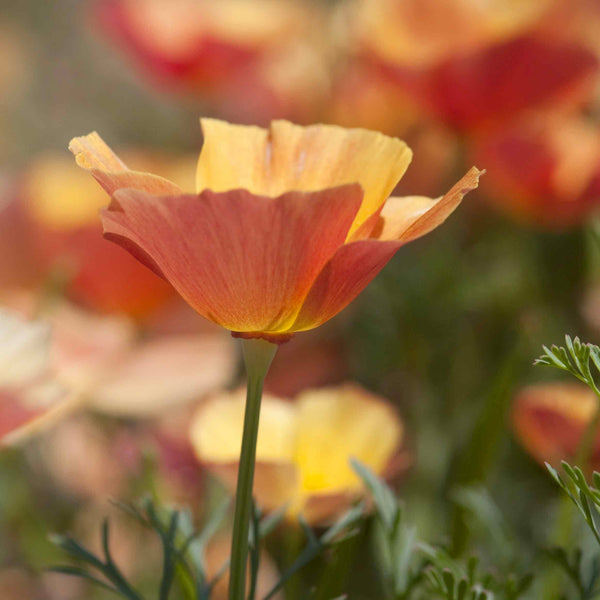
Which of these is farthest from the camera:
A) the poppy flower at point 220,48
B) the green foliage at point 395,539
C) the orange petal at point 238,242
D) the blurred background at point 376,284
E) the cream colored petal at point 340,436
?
the poppy flower at point 220,48

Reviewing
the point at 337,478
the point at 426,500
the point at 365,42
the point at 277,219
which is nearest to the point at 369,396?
the point at 337,478

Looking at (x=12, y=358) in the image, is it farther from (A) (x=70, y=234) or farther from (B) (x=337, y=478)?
(A) (x=70, y=234)

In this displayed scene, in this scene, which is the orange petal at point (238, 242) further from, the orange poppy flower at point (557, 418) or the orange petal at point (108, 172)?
the orange poppy flower at point (557, 418)

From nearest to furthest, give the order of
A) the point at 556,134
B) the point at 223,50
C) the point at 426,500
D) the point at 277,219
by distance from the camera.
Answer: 1. the point at 277,219
2. the point at 426,500
3. the point at 556,134
4. the point at 223,50

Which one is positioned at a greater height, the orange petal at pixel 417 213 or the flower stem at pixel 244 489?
the orange petal at pixel 417 213

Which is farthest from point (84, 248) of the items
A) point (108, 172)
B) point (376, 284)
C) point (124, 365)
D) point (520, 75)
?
point (108, 172)

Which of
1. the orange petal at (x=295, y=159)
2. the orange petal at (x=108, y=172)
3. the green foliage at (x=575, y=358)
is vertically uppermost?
the orange petal at (x=108, y=172)

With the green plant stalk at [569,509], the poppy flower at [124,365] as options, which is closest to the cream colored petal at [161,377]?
the poppy flower at [124,365]

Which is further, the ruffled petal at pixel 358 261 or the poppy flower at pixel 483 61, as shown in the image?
the poppy flower at pixel 483 61
